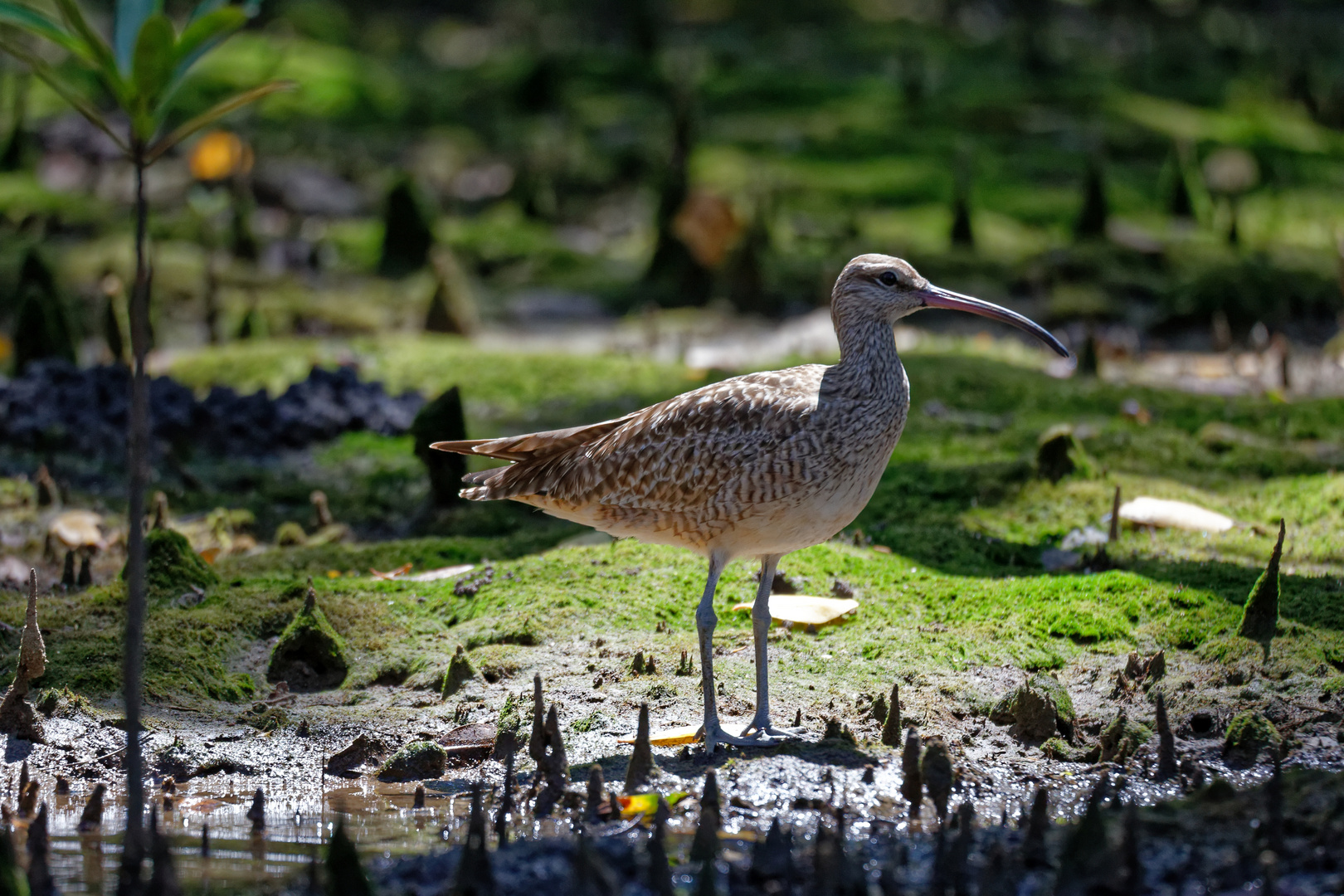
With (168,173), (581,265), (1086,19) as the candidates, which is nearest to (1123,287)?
(581,265)

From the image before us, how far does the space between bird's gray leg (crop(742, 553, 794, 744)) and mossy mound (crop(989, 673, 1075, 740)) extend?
3.45ft

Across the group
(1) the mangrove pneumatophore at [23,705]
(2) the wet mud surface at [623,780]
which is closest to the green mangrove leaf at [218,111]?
(1) the mangrove pneumatophore at [23,705]

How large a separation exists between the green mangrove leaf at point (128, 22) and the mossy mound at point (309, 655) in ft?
10.4

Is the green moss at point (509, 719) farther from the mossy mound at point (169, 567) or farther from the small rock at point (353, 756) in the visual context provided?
the mossy mound at point (169, 567)

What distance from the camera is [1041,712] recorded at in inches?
253

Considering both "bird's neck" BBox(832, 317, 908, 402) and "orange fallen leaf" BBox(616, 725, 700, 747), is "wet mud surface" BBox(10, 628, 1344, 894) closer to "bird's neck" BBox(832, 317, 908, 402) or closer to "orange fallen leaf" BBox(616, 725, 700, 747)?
"orange fallen leaf" BBox(616, 725, 700, 747)

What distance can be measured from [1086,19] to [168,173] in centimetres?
2952

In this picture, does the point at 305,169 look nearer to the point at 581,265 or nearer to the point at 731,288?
the point at 581,265

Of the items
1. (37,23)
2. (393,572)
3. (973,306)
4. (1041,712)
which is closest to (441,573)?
(393,572)

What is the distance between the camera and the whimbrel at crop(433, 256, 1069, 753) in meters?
6.29

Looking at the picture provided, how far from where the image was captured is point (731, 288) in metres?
18.8

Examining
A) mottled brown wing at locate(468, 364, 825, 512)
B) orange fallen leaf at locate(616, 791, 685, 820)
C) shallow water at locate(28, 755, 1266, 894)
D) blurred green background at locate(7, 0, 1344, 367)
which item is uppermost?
blurred green background at locate(7, 0, 1344, 367)

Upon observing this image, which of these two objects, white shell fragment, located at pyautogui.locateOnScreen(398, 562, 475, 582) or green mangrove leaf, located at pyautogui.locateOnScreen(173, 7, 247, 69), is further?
white shell fragment, located at pyautogui.locateOnScreen(398, 562, 475, 582)

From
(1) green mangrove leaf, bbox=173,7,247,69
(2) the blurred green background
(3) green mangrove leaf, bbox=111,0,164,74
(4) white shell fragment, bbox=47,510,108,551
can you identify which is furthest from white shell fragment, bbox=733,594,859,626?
(2) the blurred green background
